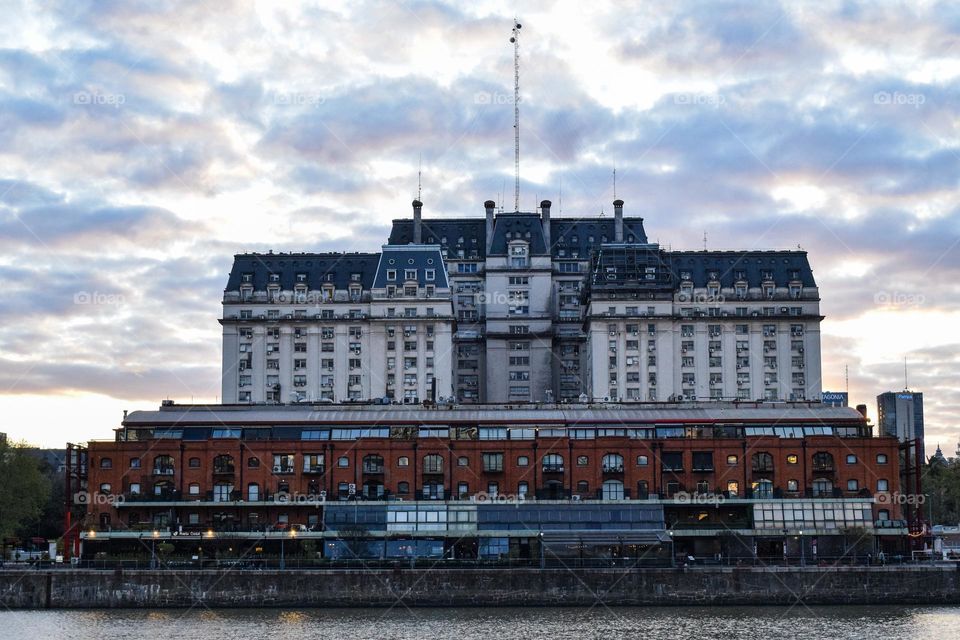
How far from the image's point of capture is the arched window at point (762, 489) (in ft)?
452

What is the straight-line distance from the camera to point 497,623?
10131 cm

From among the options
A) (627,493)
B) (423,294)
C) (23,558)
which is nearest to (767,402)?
(627,493)

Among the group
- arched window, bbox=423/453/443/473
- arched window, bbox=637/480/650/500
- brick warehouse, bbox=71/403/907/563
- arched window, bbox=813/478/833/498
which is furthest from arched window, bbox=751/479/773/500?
arched window, bbox=423/453/443/473

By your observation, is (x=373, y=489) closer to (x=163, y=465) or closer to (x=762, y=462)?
(x=163, y=465)

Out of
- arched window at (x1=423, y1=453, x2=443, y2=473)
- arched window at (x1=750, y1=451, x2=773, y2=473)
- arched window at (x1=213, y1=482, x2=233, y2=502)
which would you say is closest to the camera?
arched window at (x1=213, y1=482, x2=233, y2=502)

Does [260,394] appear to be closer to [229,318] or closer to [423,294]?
[229,318]

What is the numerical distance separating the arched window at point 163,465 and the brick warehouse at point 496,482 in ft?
0.57

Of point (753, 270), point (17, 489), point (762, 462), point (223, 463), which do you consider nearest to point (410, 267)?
point (753, 270)

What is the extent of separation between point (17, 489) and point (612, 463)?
7372 centimetres

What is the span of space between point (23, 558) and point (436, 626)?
60.5 metres

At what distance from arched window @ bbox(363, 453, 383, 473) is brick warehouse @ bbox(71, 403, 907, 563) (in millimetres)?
151

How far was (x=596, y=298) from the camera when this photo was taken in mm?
193500

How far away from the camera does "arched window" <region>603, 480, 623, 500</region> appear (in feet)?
455

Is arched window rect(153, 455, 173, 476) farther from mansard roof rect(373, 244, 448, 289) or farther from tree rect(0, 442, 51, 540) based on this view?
mansard roof rect(373, 244, 448, 289)
